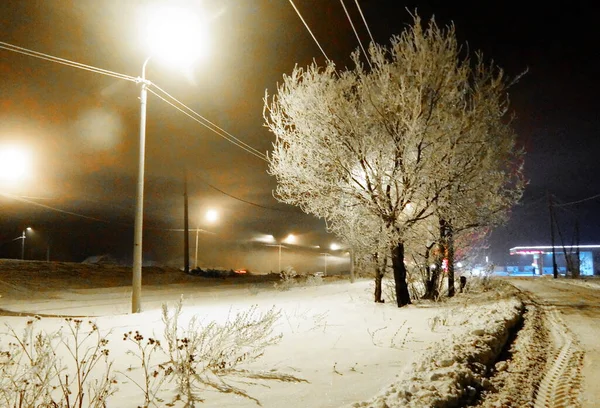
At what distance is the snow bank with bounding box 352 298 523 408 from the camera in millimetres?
4426

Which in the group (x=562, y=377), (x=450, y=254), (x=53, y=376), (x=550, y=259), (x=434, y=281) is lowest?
(x=562, y=377)

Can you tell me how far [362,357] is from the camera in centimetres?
651

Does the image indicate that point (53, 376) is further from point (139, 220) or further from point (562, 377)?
point (139, 220)

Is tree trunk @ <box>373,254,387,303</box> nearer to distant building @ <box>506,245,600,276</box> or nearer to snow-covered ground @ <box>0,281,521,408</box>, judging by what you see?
snow-covered ground @ <box>0,281,521,408</box>

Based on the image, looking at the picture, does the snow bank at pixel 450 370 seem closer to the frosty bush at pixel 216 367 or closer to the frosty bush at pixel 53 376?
the frosty bush at pixel 216 367

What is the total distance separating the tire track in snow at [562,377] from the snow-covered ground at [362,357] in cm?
77

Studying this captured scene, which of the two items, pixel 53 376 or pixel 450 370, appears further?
pixel 450 370

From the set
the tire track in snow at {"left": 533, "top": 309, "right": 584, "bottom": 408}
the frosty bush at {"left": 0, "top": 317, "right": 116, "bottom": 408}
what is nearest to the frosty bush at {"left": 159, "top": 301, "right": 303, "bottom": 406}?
the frosty bush at {"left": 0, "top": 317, "right": 116, "bottom": 408}

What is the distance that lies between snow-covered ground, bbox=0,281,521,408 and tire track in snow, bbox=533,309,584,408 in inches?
30.4

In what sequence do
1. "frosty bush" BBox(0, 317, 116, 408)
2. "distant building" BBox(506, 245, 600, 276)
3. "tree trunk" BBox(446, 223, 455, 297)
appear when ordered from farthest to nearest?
1. "distant building" BBox(506, 245, 600, 276)
2. "tree trunk" BBox(446, 223, 455, 297)
3. "frosty bush" BBox(0, 317, 116, 408)

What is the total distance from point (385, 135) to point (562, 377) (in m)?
7.33

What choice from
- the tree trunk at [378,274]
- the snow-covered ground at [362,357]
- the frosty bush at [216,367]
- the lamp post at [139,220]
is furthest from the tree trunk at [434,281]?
the frosty bush at [216,367]

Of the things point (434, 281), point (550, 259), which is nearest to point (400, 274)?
point (434, 281)

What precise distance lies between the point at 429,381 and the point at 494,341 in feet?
10.3
